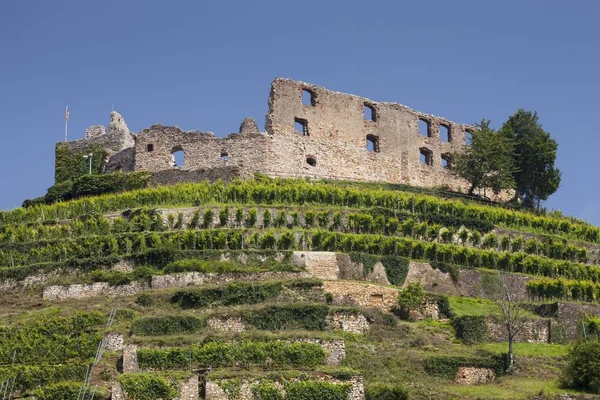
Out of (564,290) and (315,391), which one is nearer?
(315,391)

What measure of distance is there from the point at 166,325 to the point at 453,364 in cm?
1010

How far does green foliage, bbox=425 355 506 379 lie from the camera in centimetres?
4084

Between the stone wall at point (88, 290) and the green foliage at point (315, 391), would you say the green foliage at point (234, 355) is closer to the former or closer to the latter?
the green foliage at point (315, 391)

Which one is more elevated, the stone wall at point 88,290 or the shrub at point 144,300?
the stone wall at point 88,290

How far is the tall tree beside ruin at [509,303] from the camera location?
141ft

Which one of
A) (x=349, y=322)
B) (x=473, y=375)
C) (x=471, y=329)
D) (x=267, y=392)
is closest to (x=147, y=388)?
(x=267, y=392)

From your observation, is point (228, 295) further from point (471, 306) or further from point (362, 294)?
point (471, 306)

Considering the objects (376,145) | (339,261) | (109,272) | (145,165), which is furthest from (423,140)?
(109,272)

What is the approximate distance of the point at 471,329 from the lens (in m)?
45.0

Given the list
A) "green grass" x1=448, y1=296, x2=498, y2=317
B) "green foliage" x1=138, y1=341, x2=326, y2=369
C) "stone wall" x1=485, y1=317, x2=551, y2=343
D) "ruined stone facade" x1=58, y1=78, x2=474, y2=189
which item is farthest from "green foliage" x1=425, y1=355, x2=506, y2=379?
"ruined stone facade" x1=58, y1=78, x2=474, y2=189

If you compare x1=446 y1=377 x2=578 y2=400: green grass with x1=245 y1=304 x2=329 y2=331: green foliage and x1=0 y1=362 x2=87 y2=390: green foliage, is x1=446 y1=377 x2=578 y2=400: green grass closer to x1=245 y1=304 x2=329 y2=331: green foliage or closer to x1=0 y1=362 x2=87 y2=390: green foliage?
x1=245 y1=304 x2=329 y2=331: green foliage

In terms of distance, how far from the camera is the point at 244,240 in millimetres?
50281

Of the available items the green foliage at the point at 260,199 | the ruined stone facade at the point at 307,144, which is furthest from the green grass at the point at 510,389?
the ruined stone facade at the point at 307,144

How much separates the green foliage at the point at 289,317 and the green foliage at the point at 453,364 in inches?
172
